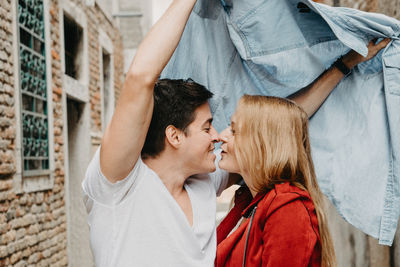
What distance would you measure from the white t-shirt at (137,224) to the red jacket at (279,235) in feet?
0.54

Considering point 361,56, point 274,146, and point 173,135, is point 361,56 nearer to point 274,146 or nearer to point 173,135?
point 274,146

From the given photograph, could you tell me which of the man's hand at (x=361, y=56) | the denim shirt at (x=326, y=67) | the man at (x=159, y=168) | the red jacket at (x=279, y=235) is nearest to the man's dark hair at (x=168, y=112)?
the man at (x=159, y=168)

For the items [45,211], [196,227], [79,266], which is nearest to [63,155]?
[45,211]

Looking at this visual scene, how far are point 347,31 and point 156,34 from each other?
2.96 ft

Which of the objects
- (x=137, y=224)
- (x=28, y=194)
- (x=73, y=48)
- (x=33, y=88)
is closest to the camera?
(x=137, y=224)

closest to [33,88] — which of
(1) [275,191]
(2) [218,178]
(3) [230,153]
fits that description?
(2) [218,178]

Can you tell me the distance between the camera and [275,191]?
1.82 m

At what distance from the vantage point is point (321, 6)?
1.97 metres

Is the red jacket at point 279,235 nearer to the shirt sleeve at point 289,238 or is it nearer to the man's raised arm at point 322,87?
the shirt sleeve at point 289,238

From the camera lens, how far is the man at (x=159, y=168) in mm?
1597

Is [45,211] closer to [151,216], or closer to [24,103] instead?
[24,103]

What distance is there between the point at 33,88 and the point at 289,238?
4315 mm

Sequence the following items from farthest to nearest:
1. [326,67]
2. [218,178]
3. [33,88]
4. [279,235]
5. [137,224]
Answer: [33,88]
[218,178]
[326,67]
[137,224]
[279,235]

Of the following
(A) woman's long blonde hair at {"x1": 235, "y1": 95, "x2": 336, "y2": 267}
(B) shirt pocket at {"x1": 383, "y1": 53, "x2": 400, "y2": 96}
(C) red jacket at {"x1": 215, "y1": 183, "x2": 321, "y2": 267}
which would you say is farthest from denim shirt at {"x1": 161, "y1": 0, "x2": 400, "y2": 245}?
(C) red jacket at {"x1": 215, "y1": 183, "x2": 321, "y2": 267}
